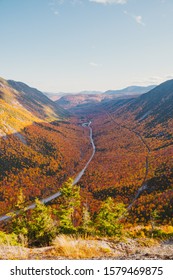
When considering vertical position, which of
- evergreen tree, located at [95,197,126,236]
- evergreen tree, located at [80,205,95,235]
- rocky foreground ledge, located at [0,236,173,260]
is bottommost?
evergreen tree, located at [95,197,126,236]

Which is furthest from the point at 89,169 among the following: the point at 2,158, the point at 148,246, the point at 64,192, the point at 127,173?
the point at 148,246

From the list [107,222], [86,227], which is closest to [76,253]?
[86,227]

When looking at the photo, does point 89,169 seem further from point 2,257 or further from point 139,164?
point 2,257

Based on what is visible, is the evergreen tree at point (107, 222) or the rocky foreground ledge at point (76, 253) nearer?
the rocky foreground ledge at point (76, 253)

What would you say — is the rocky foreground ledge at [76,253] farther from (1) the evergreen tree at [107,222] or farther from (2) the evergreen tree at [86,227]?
(1) the evergreen tree at [107,222]

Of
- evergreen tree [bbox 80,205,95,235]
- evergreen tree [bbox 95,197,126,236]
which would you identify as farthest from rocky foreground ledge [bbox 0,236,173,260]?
evergreen tree [bbox 95,197,126,236]

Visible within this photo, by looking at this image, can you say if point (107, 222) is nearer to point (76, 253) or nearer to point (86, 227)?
point (86, 227)

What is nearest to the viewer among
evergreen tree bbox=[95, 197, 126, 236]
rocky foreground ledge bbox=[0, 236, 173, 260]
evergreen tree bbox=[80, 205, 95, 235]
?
rocky foreground ledge bbox=[0, 236, 173, 260]

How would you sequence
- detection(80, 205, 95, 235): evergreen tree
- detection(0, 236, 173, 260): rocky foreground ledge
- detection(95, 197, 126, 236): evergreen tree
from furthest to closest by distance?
detection(95, 197, 126, 236): evergreen tree < detection(80, 205, 95, 235): evergreen tree < detection(0, 236, 173, 260): rocky foreground ledge

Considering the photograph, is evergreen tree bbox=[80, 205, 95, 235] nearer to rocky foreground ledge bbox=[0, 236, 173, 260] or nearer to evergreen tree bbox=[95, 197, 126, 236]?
evergreen tree bbox=[95, 197, 126, 236]

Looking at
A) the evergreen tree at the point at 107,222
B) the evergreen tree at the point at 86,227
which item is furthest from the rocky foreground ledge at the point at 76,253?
the evergreen tree at the point at 107,222

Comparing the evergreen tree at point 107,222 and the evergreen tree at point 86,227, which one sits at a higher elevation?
the evergreen tree at point 86,227

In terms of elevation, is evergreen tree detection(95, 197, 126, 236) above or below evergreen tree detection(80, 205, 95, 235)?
below
